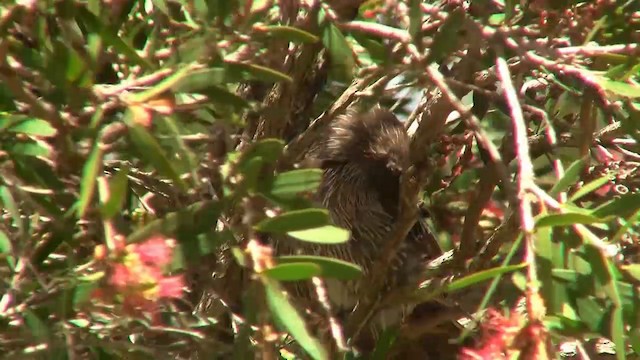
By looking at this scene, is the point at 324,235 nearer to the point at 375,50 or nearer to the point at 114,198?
the point at 114,198

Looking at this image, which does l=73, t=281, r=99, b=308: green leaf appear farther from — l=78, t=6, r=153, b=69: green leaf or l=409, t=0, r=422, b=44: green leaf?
l=409, t=0, r=422, b=44: green leaf

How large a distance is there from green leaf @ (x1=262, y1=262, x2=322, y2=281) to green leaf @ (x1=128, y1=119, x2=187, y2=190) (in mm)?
176

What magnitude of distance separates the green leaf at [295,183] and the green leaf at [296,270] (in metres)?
0.17

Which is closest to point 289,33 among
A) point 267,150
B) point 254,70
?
point 254,70

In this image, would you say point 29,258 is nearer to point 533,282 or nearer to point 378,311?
point 533,282

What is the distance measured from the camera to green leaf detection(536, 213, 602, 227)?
1196 millimetres

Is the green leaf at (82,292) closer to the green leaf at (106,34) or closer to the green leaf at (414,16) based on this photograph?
the green leaf at (106,34)

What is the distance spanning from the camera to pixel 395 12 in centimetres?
172

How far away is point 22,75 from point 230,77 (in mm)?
347

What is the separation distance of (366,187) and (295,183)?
7.80 feet

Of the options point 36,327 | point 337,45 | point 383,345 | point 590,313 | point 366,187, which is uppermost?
point 337,45

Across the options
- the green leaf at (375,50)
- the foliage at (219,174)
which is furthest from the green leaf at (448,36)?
the green leaf at (375,50)

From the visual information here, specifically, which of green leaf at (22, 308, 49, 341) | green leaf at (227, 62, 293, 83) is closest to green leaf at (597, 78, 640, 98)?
green leaf at (227, 62, 293, 83)

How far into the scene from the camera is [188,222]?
1327 millimetres
